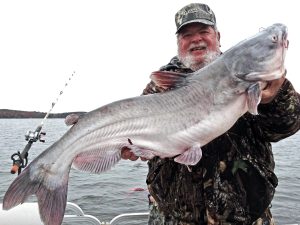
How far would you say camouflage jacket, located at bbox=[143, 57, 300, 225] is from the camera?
10.5ft

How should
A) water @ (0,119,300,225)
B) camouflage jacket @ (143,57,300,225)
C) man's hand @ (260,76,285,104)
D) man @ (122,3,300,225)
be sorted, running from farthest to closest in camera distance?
water @ (0,119,300,225), camouflage jacket @ (143,57,300,225), man @ (122,3,300,225), man's hand @ (260,76,285,104)

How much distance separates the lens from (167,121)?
10.0ft

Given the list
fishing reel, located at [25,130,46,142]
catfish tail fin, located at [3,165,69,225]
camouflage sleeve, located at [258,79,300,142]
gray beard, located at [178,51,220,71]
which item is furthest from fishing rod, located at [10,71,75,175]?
camouflage sleeve, located at [258,79,300,142]

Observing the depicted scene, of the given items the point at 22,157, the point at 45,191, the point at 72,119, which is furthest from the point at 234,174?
the point at 22,157

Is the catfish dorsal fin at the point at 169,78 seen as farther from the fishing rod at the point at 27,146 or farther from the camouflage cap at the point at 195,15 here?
the fishing rod at the point at 27,146

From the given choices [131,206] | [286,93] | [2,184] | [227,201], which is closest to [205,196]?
[227,201]

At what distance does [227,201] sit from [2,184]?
14.7 metres

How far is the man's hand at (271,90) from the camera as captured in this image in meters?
2.99

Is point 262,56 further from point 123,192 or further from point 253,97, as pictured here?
point 123,192

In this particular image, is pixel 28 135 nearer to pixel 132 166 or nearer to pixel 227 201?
pixel 227 201

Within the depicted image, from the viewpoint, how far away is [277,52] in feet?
9.35

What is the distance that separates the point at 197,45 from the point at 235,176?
1289 mm

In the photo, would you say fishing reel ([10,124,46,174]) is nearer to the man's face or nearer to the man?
the man

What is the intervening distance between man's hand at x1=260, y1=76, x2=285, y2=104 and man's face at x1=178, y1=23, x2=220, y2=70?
2.80ft
